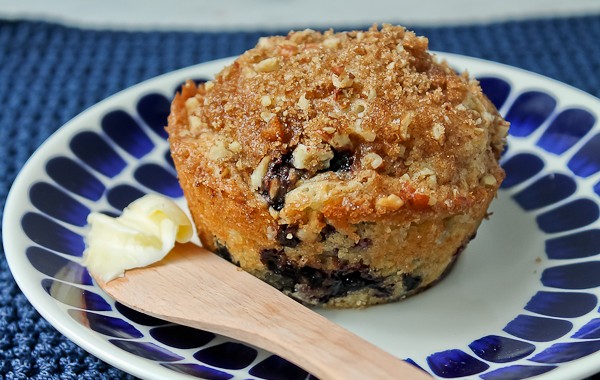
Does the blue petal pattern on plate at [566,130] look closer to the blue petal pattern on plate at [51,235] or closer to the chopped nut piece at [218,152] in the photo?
the chopped nut piece at [218,152]

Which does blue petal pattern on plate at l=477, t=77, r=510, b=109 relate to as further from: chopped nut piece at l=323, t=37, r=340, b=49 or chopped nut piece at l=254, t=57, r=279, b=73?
chopped nut piece at l=254, t=57, r=279, b=73

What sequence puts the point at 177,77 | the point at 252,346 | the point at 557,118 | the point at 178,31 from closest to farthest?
the point at 252,346 → the point at 557,118 → the point at 177,77 → the point at 178,31

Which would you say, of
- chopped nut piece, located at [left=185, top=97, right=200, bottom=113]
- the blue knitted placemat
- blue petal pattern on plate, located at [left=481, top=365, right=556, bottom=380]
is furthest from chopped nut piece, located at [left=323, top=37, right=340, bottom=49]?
the blue knitted placemat

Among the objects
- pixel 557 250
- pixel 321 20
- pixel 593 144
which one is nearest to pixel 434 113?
pixel 557 250

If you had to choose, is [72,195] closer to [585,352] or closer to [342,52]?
[342,52]

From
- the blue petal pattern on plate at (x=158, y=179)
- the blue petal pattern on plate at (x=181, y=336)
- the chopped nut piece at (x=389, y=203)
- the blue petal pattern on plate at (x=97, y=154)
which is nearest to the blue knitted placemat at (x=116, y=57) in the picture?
the blue petal pattern on plate at (x=97, y=154)

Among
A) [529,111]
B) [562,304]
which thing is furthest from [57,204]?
[529,111]
